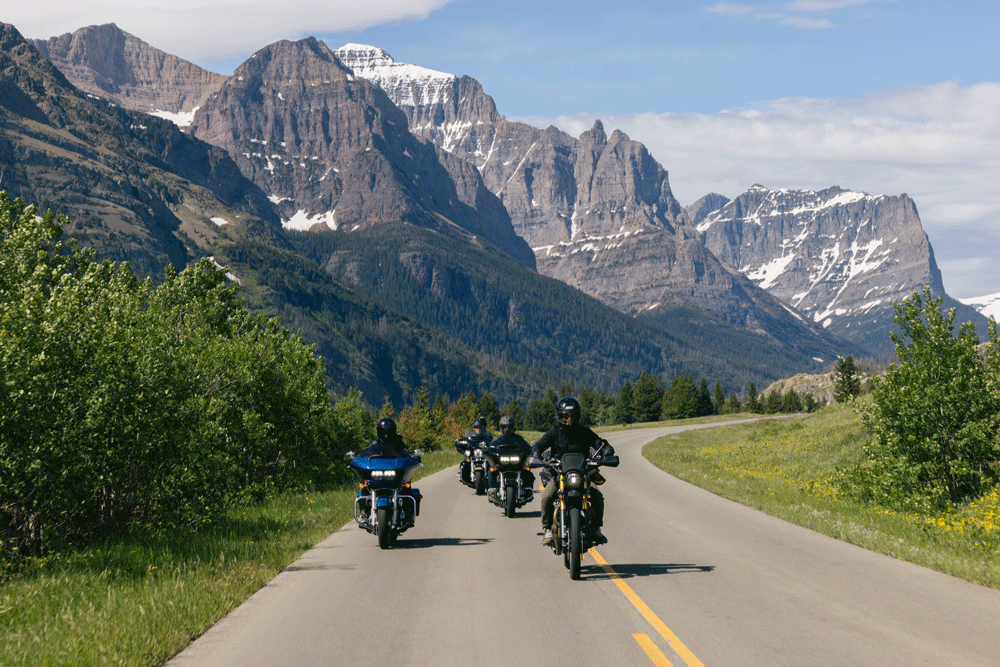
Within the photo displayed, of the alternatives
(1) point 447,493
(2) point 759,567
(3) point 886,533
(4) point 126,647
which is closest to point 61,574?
(4) point 126,647

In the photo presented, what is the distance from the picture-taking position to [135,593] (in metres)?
8.77

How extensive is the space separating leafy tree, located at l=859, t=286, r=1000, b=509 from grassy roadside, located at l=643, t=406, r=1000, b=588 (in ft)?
2.31

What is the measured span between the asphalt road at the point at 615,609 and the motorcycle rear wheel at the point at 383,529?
0.89 feet

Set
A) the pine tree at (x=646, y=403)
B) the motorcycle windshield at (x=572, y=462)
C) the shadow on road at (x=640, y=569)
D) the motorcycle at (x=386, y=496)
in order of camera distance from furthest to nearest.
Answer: the pine tree at (x=646, y=403), the motorcycle at (x=386, y=496), the motorcycle windshield at (x=572, y=462), the shadow on road at (x=640, y=569)

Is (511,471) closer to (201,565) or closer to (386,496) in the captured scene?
(386,496)

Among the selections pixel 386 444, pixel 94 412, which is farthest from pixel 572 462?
pixel 94 412

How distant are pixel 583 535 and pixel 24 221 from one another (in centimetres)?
951

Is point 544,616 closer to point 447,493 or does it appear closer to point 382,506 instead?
point 382,506

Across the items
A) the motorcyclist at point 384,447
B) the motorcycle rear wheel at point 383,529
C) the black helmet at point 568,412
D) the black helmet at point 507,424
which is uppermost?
the black helmet at point 568,412

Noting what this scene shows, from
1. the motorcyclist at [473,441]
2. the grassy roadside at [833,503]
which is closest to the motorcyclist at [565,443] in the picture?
the grassy roadside at [833,503]

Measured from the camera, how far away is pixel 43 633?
7176 mm

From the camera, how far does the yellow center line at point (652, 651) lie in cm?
637

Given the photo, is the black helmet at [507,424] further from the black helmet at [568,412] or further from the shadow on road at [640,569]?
the shadow on road at [640,569]

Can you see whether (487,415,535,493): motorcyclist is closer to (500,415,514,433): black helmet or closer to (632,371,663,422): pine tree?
(500,415,514,433): black helmet
